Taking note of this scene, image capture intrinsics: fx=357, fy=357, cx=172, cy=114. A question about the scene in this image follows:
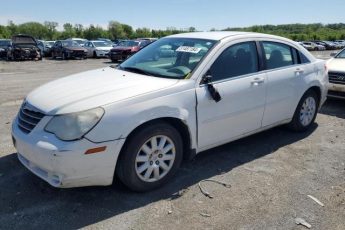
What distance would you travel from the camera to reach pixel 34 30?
10100 cm

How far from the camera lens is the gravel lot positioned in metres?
3.16

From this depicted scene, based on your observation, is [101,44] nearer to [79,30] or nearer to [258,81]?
[258,81]

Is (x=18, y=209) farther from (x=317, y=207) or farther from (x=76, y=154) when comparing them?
(x=317, y=207)

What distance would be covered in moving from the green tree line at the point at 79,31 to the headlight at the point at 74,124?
84361 mm

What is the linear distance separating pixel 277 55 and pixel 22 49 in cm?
2314

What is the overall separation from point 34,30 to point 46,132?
353 ft

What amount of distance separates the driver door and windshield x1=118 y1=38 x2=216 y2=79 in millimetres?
235

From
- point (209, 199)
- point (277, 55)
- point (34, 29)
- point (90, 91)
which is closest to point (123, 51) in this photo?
point (277, 55)

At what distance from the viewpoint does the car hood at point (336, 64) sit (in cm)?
749

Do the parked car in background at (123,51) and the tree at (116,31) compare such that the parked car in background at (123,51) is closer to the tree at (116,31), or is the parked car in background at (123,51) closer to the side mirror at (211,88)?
the side mirror at (211,88)

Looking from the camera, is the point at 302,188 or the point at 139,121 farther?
the point at 302,188

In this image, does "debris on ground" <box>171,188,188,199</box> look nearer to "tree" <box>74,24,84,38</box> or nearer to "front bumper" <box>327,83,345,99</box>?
"front bumper" <box>327,83,345,99</box>

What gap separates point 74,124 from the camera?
3156mm

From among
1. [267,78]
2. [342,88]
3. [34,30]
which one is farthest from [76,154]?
[34,30]
